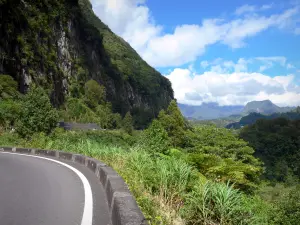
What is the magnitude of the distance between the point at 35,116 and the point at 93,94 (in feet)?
221

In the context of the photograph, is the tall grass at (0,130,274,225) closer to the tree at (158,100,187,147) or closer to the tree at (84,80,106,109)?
the tree at (158,100,187,147)

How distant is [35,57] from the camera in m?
59.2

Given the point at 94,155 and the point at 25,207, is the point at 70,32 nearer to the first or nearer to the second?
the point at 94,155

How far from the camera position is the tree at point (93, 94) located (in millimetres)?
86750

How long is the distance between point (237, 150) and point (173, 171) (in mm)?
30023

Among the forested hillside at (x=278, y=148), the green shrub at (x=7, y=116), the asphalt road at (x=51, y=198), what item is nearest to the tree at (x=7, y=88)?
the green shrub at (x=7, y=116)

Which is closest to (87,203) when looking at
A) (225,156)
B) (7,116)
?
(7,116)

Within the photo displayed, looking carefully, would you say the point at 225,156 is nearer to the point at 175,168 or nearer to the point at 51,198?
the point at 175,168

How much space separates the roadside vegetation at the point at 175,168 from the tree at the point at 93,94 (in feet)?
101

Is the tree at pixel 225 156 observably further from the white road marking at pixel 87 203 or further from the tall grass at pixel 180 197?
the tall grass at pixel 180 197

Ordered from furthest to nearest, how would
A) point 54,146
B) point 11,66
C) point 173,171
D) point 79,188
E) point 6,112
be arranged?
point 11,66
point 6,112
point 54,146
point 79,188
point 173,171

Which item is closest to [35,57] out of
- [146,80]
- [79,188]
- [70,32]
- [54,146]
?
[70,32]

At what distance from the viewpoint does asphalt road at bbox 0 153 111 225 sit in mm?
4684

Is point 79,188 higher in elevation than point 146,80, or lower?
lower
